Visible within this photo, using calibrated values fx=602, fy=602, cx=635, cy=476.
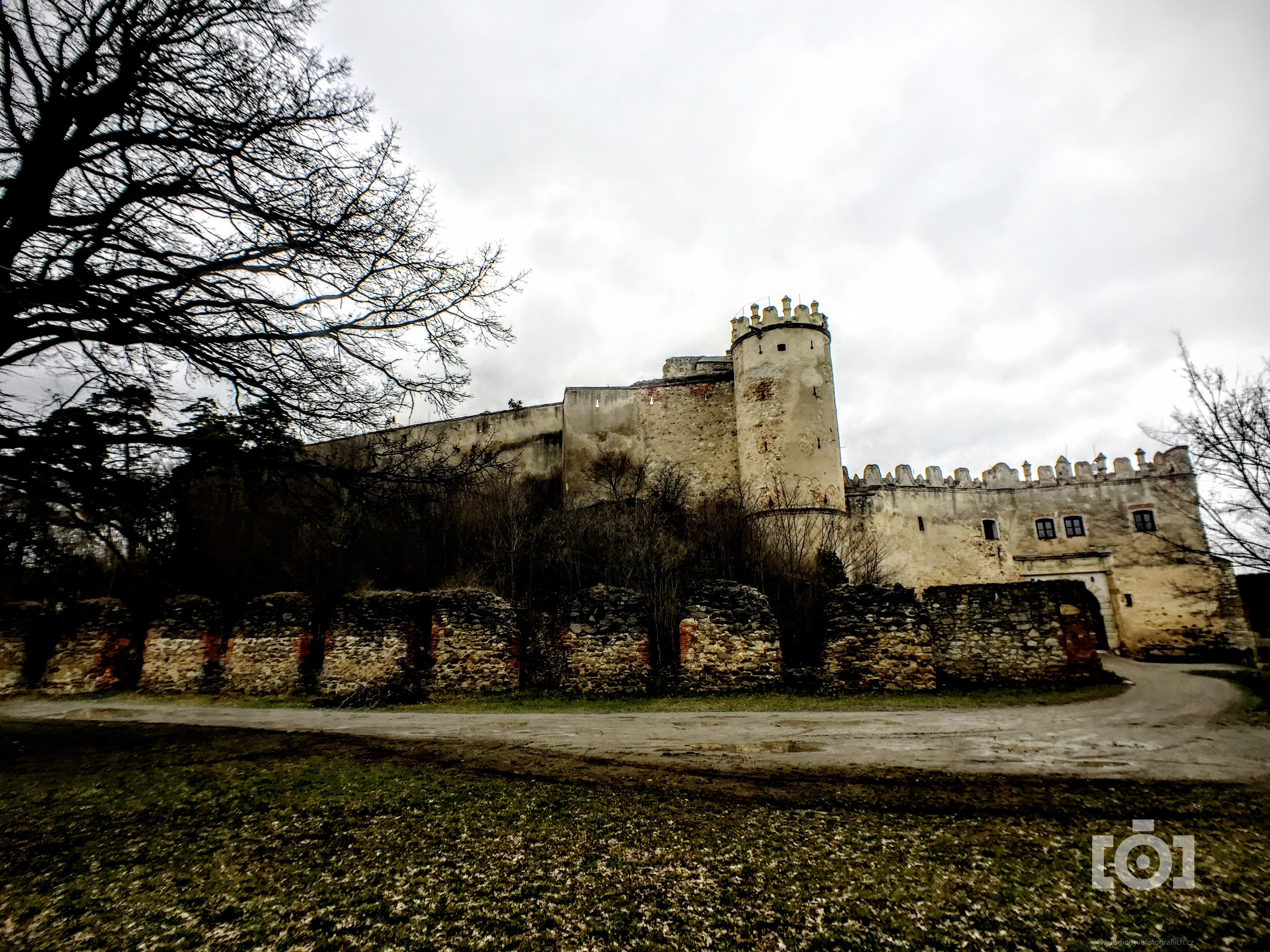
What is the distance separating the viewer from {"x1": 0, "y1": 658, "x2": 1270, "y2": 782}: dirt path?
550 cm

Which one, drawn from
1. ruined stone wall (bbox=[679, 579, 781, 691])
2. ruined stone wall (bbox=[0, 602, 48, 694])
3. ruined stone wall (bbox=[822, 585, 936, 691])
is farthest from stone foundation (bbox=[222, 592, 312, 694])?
ruined stone wall (bbox=[822, 585, 936, 691])

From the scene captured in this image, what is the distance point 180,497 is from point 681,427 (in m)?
23.9

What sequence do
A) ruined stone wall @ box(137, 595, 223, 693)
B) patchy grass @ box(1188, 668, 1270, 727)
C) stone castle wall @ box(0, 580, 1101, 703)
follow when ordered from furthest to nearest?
ruined stone wall @ box(137, 595, 223, 693)
stone castle wall @ box(0, 580, 1101, 703)
patchy grass @ box(1188, 668, 1270, 727)

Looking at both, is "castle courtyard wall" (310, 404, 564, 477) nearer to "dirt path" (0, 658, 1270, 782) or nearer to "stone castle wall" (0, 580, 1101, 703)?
"stone castle wall" (0, 580, 1101, 703)

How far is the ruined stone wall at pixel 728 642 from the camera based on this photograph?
11992mm

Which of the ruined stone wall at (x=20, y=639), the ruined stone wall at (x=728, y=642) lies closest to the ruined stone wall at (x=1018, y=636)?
the ruined stone wall at (x=728, y=642)

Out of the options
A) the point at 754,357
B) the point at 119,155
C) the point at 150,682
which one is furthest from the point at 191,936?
the point at 754,357

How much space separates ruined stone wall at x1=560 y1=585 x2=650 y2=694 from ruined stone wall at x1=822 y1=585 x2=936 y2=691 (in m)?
3.80

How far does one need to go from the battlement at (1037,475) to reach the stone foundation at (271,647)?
2251cm

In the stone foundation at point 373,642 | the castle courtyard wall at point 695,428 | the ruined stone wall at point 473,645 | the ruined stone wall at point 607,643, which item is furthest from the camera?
the castle courtyard wall at point 695,428

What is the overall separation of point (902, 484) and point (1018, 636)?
17.6 metres

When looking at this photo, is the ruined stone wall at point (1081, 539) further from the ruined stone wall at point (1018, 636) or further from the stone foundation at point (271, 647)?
the stone foundation at point (271, 647)

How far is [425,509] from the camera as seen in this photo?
7.05 meters

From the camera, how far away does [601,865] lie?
311 cm
